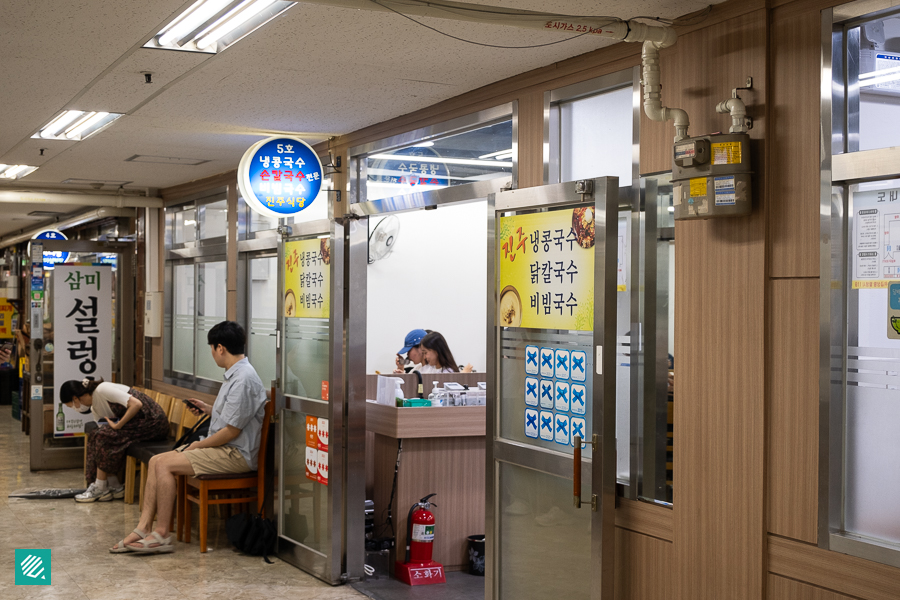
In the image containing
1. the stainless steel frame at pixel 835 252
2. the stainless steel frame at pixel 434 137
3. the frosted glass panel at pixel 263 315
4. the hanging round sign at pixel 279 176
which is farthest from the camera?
the frosted glass panel at pixel 263 315

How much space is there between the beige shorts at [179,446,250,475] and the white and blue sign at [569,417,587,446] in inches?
116

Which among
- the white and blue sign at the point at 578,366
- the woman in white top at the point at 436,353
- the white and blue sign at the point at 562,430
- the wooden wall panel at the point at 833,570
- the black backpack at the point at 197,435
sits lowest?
the black backpack at the point at 197,435

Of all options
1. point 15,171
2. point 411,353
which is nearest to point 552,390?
point 411,353

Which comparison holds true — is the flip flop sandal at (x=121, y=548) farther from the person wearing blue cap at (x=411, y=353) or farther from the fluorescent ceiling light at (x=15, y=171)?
the fluorescent ceiling light at (x=15, y=171)

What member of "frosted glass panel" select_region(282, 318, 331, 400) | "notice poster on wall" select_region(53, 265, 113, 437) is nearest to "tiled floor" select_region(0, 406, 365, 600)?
"frosted glass panel" select_region(282, 318, 331, 400)

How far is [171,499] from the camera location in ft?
19.0

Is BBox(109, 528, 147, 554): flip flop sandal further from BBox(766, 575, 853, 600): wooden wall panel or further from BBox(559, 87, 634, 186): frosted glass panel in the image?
BBox(766, 575, 853, 600): wooden wall panel

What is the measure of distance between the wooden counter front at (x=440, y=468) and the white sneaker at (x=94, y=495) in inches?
113

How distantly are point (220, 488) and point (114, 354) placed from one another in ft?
12.3

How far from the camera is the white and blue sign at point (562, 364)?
362 centimetres

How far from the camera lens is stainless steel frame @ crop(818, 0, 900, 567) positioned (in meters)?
2.71

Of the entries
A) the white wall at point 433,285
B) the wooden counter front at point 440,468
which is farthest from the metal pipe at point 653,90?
the white wall at point 433,285

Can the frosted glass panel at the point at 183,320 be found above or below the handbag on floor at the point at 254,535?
above

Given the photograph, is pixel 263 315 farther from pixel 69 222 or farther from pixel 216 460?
pixel 69 222
